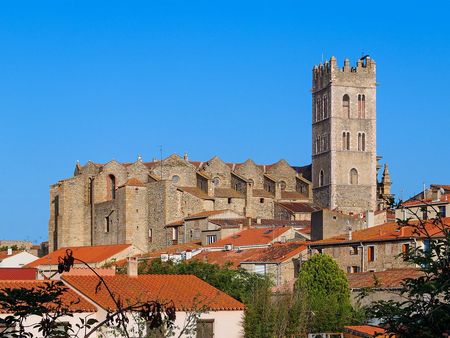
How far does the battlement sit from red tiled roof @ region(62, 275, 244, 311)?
199ft

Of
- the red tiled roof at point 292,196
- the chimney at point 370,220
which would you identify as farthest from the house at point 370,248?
the red tiled roof at point 292,196

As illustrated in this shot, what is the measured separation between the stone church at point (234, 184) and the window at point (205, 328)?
48320mm

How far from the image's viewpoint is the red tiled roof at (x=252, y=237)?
63.2 metres

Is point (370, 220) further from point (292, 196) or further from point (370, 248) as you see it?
point (292, 196)

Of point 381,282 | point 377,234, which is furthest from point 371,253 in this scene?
point 381,282

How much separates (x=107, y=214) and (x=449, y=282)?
73.3m

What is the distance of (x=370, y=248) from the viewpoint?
4772 centimetres

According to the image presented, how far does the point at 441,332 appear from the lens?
12.0 metres

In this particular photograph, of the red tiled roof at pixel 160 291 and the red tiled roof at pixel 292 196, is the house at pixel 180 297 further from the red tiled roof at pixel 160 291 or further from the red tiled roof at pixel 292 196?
the red tiled roof at pixel 292 196

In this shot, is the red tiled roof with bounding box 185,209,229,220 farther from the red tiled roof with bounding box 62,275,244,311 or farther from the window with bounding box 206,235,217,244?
the red tiled roof with bounding box 62,275,244,311

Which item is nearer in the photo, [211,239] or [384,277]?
[384,277]

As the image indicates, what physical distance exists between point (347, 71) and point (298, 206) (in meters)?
13.3

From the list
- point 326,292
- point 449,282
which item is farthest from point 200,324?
point 449,282

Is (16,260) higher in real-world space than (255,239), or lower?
lower
